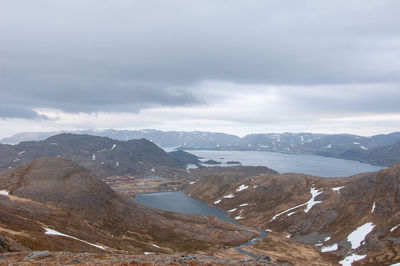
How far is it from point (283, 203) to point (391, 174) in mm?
59811

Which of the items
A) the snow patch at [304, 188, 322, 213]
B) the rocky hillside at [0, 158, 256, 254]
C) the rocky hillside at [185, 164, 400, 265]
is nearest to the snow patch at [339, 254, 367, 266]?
the rocky hillside at [185, 164, 400, 265]

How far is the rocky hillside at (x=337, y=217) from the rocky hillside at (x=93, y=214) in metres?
23.6

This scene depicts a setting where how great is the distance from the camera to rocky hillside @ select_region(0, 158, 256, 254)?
310 feet

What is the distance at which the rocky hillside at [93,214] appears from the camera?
9462 cm

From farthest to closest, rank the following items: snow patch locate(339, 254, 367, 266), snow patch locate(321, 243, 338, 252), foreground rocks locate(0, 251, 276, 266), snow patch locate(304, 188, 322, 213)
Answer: snow patch locate(304, 188, 322, 213), snow patch locate(321, 243, 338, 252), snow patch locate(339, 254, 367, 266), foreground rocks locate(0, 251, 276, 266)

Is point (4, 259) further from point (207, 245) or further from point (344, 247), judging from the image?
point (344, 247)

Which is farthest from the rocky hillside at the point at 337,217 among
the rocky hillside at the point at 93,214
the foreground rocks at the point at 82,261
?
the foreground rocks at the point at 82,261

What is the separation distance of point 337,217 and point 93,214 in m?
106

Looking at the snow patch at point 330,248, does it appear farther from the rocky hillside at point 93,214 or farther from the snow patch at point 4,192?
the snow patch at point 4,192

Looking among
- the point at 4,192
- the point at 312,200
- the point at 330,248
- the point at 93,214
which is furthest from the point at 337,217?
the point at 4,192

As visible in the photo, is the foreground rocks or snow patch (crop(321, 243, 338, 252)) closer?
the foreground rocks

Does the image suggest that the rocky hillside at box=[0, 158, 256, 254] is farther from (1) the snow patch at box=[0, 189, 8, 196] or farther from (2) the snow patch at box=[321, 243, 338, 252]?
(2) the snow patch at box=[321, 243, 338, 252]

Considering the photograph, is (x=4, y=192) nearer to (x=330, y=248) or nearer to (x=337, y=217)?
(x=330, y=248)

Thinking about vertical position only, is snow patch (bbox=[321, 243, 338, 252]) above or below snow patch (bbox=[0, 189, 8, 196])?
below
